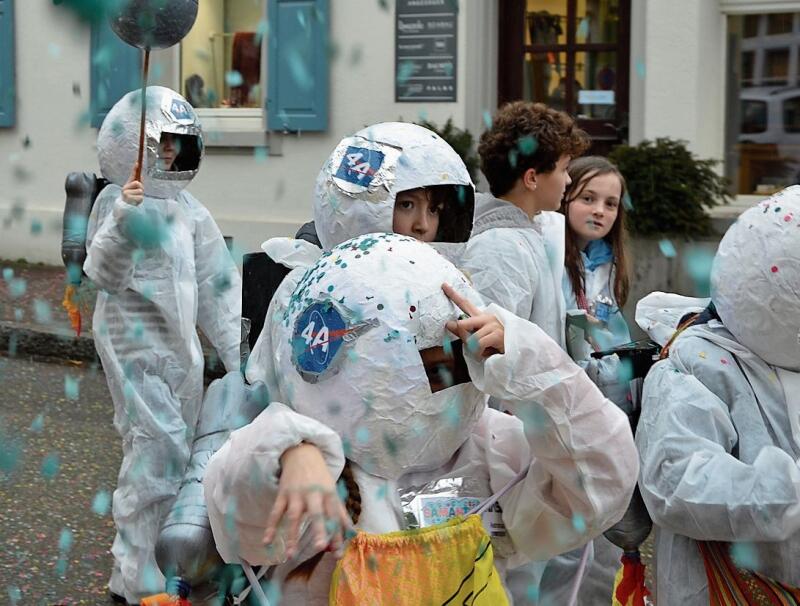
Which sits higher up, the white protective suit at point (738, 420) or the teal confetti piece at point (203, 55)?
the teal confetti piece at point (203, 55)

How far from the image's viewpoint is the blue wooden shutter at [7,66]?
1320 cm

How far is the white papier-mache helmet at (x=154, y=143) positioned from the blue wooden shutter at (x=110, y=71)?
6.65 meters

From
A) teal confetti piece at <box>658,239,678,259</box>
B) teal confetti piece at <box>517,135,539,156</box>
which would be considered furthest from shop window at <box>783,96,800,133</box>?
teal confetti piece at <box>517,135,539,156</box>

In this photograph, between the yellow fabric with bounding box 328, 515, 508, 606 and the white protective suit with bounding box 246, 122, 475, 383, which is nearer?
the yellow fabric with bounding box 328, 515, 508, 606

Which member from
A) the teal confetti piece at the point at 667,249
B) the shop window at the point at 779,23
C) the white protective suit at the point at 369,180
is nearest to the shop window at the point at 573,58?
the shop window at the point at 779,23

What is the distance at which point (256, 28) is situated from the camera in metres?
12.2

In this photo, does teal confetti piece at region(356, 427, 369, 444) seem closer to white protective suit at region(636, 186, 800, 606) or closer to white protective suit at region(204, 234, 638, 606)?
white protective suit at region(204, 234, 638, 606)

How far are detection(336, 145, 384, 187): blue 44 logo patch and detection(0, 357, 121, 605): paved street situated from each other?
8.35 feet

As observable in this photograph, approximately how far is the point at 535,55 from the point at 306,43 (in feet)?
6.34

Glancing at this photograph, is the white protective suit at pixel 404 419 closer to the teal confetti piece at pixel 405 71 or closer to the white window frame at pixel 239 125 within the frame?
the teal confetti piece at pixel 405 71

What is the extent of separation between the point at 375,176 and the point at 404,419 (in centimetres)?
96

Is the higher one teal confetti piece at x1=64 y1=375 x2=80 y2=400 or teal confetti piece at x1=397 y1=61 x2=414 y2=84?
teal confetti piece at x1=397 y1=61 x2=414 y2=84

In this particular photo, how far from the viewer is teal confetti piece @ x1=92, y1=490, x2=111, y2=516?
6145mm

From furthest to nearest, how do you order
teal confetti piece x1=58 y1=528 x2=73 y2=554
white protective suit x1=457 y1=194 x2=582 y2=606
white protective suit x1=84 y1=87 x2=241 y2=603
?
teal confetti piece x1=58 y1=528 x2=73 y2=554
white protective suit x1=84 y1=87 x2=241 y2=603
white protective suit x1=457 y1=194 x2=582 y2=606
